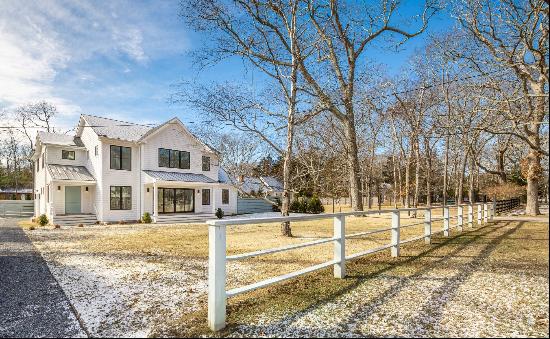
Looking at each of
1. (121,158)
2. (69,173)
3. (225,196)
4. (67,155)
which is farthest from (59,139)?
(225,196)

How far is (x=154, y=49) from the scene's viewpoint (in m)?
14.3

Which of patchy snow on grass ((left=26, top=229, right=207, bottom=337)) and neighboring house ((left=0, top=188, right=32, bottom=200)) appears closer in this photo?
patchy snow on grass ((left=26, top=229, right=207, bottom=337))

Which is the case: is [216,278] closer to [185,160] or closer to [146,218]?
[146,218]

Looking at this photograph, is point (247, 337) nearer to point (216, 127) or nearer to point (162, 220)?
point (216, 127)

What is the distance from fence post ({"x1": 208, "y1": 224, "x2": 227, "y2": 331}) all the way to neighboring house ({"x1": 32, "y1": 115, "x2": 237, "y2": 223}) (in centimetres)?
1593

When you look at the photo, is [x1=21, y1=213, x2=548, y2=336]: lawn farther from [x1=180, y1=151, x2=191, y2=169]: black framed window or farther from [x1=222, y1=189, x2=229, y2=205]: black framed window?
[x1=222, y1=189, x2=229, y2=205]: black framed window

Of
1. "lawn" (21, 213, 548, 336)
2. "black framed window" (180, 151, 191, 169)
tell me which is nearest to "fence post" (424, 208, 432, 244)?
"lawn" (21, 213, 548, 336)

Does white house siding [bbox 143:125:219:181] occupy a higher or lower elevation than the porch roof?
higher

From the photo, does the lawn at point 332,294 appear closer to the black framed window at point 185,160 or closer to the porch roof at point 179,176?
the porch roof at point 179,176

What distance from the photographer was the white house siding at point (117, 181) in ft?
64.3

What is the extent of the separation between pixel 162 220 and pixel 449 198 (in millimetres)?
45506

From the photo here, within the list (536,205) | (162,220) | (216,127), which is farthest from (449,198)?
(216,127)

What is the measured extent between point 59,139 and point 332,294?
2368 centimetres

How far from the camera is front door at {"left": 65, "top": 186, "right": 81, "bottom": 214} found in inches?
802
